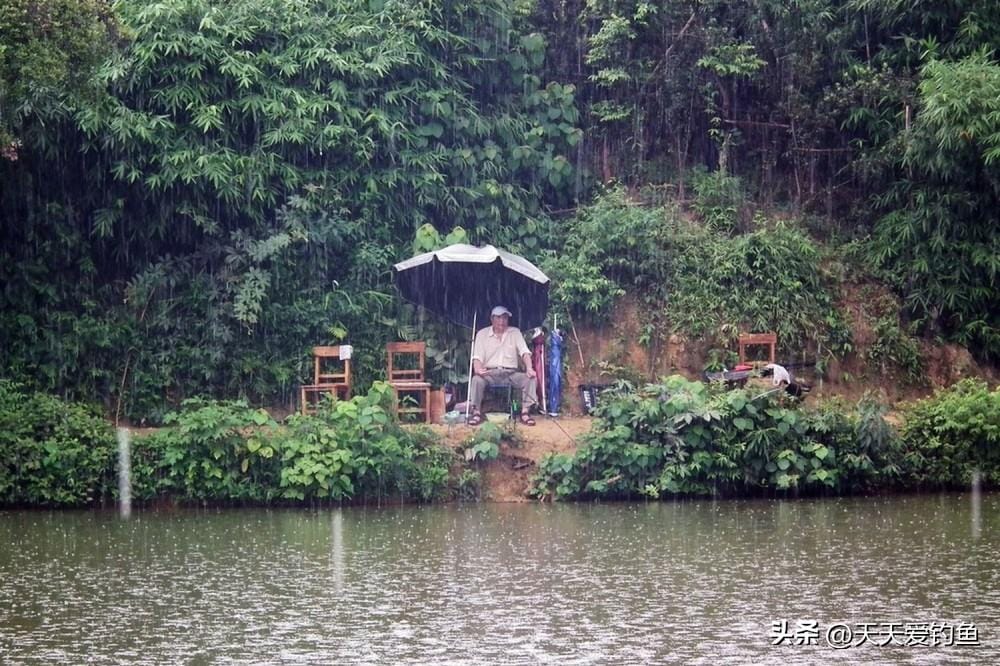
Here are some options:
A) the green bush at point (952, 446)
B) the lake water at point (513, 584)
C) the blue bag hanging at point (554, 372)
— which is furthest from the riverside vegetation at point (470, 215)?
the blue bag hanging at point (554, 372)

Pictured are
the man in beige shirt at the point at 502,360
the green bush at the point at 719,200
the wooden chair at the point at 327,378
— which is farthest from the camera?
the green bush at the point at 719,200

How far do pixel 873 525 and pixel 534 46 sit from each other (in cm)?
938

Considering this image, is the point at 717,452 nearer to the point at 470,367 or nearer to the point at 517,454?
the point at 517,454

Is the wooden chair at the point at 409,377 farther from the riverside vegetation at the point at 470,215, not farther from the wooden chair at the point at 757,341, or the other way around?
the wooden chair at the point at 757,341

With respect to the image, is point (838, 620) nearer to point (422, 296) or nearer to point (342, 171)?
point (422, 296)

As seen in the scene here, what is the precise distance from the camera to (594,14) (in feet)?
67.7

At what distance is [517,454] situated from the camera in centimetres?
1580

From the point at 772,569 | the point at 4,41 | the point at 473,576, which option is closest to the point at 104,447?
the point at 4,41

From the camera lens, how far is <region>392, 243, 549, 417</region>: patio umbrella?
1773 cm

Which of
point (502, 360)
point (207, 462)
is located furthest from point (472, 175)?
point (207, 462)

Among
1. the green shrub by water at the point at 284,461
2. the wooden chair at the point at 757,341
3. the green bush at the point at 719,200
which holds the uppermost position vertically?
the green bush at the point at 719,200

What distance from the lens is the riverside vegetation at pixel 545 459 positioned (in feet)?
49.0

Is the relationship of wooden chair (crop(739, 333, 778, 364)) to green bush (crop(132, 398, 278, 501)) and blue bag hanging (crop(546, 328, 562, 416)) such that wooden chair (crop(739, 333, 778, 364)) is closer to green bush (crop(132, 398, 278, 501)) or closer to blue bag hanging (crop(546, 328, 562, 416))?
blue bag hanging (crop(546, 328, 562, 416))

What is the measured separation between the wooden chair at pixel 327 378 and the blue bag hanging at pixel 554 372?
7.93 ft
